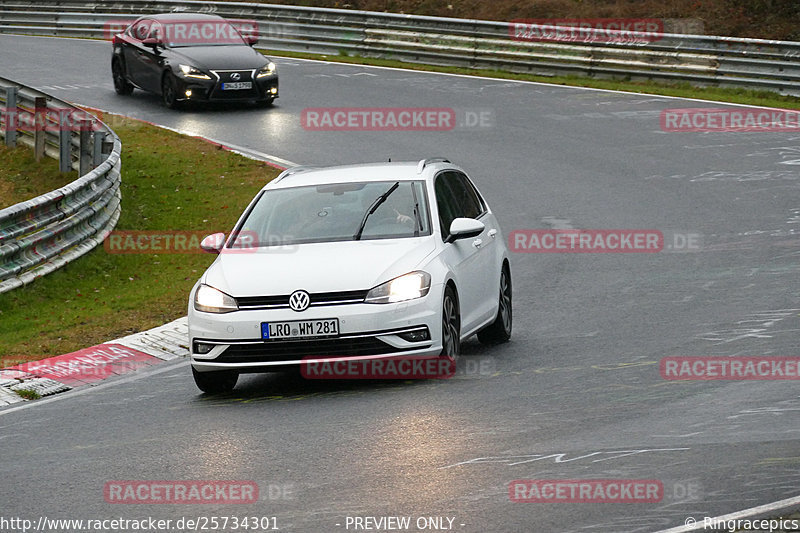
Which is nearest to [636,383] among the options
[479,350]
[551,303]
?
[479,350]

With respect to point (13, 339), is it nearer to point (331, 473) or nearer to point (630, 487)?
point (331, 473)

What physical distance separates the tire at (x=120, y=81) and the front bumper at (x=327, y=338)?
64.4 ft

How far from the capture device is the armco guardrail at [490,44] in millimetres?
27766

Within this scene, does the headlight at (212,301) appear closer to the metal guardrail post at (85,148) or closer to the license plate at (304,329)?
the license plate at (304,329)

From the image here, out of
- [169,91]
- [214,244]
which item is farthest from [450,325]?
[169,91]

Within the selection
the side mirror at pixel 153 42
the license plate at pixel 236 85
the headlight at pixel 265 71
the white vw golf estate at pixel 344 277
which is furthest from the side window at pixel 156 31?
the white vw golf estate at pixel 344 277

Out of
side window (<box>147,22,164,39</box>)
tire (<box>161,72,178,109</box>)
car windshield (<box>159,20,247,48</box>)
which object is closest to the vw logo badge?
tire (<box>161,72,178,109</box>)

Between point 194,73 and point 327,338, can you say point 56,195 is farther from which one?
point 194,73

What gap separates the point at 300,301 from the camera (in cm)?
984

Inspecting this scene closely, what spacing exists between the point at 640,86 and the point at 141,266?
1523 cm

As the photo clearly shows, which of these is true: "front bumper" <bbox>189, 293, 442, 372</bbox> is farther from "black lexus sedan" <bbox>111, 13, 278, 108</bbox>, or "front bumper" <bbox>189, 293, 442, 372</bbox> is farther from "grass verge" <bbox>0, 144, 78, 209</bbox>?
"black lexus sedan" <bbox>111, 13, 278, 108</bbox>

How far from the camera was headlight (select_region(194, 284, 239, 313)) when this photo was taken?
10.0 metres

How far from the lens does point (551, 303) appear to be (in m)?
13.6

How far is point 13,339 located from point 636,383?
6.02m
